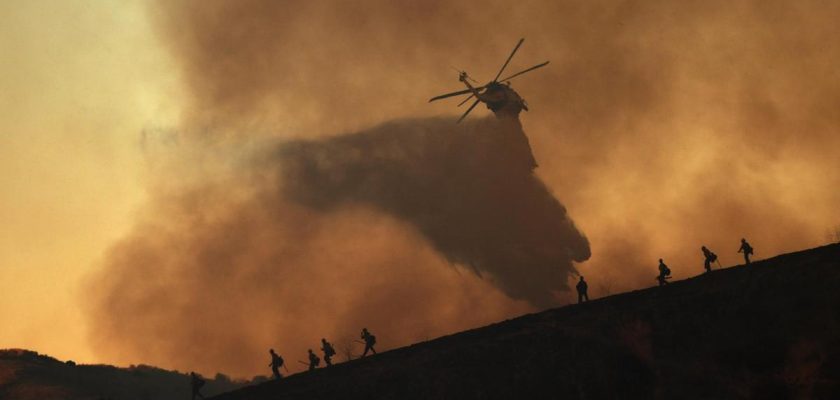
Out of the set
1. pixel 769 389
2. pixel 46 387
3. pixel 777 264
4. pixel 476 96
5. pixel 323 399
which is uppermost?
pixel 476 96

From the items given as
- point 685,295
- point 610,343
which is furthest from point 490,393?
point 685,295

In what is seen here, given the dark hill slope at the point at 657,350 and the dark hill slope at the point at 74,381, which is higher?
the dark hill slope at the point at 74,381

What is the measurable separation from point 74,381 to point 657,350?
60650 millimetres

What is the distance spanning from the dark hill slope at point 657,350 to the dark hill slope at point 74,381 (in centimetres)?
3813

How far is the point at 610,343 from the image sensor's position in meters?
34.1

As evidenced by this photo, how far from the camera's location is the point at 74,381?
73.5 meters

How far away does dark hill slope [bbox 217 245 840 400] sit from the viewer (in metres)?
29.8

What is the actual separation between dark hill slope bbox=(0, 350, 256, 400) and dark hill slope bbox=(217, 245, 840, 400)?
38134mm

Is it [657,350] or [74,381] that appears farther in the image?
[74,381]

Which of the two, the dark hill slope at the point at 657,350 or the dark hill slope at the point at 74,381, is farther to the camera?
the dark hill slope at the point at 74,381

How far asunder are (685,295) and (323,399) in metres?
18.0

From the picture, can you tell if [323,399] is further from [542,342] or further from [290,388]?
[542,342]

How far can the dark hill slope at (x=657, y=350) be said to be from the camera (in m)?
29.8

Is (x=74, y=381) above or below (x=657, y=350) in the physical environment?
above
